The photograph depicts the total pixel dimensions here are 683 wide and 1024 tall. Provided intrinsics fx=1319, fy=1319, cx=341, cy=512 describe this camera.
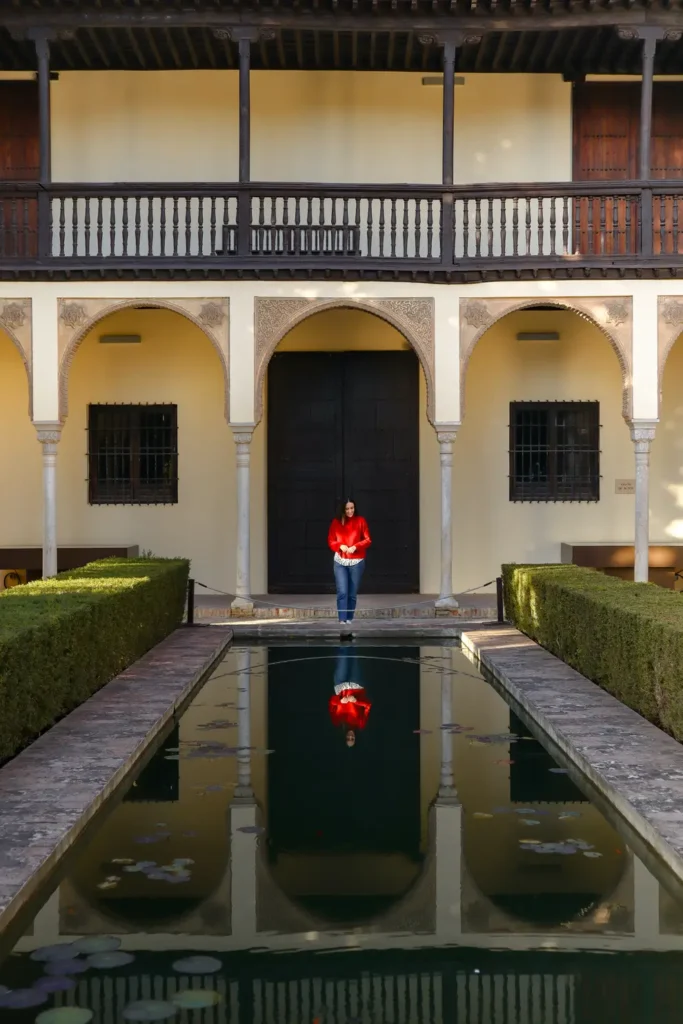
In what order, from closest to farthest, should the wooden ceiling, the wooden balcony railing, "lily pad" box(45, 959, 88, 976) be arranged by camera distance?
1. "lily pad" box(45, 959, 88, 976)
2. the wooden ceiling
3. the wooden balcony railing

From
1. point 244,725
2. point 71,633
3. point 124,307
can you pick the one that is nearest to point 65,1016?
point 244,725

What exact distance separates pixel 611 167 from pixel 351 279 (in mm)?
4093

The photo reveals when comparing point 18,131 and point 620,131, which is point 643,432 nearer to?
point 620,131

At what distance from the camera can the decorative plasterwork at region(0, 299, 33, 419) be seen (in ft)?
49.0

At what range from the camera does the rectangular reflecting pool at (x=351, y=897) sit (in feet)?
14.4

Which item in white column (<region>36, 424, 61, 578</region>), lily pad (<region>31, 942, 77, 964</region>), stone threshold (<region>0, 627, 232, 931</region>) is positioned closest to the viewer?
lily pad (<region>31, 942, 77, 964</region>)

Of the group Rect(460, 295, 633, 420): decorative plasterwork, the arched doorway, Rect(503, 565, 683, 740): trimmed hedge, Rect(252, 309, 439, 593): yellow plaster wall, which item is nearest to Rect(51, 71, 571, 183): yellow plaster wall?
Rect(252, 309, 439, 593): yellow plaster wall

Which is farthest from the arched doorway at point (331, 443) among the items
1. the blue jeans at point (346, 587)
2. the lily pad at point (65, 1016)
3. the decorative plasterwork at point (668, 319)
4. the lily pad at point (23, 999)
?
the lily pad at point (65, 1016)

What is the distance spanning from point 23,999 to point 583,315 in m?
12.0

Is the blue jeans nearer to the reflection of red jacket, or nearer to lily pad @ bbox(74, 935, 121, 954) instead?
the reflection of red jacket

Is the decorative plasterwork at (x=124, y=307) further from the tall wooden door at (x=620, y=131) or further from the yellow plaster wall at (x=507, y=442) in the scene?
the tall wooden door at (x=620, y=131)

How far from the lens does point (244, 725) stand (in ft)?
29.5

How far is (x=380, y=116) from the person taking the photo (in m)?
16.7

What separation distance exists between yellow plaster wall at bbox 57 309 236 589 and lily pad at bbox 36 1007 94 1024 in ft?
42.4
